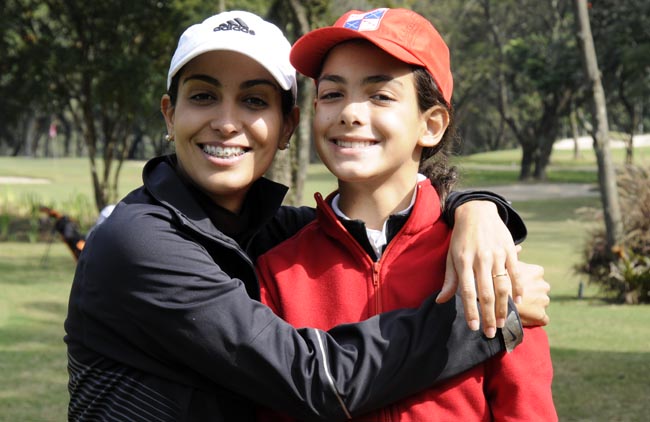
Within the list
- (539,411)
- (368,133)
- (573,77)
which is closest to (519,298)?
(539,411)

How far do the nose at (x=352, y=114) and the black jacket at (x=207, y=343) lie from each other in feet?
1.41

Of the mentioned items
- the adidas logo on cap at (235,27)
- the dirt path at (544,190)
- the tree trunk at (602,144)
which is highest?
the adidas logo on cap at (235,27)

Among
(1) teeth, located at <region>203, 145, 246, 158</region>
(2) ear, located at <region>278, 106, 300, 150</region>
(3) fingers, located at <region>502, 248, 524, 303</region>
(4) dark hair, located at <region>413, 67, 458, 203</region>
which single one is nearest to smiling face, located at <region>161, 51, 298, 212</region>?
(1) teeth, located at <region>203, 145, 246, 158</region>

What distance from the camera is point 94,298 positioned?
2.45 metres

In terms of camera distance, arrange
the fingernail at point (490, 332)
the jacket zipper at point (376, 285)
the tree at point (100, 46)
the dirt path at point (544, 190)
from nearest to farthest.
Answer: the fingernail at point (490, 332) → the jacket zipper at point (376, 285) → the tree at point (100, 46) → the dirt path at point (544, 190)

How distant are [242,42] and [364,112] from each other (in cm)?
36

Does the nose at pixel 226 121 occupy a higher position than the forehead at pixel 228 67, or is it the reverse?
the forehead at pixel 228 67

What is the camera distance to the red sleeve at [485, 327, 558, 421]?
2.38 m

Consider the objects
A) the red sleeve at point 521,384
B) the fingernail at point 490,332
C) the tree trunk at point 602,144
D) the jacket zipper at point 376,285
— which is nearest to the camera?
the fingernail at point 490,332

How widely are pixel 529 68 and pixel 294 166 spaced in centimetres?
2404

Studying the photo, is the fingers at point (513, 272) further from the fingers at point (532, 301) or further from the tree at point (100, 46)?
the tree at point (100, 46)

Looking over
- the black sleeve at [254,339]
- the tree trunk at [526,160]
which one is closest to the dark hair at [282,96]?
the black sleeve at [254,339]

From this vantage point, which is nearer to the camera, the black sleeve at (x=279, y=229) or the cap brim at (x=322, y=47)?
the cap brim at (x=322, y=47)

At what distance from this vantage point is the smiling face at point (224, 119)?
2627 mm
